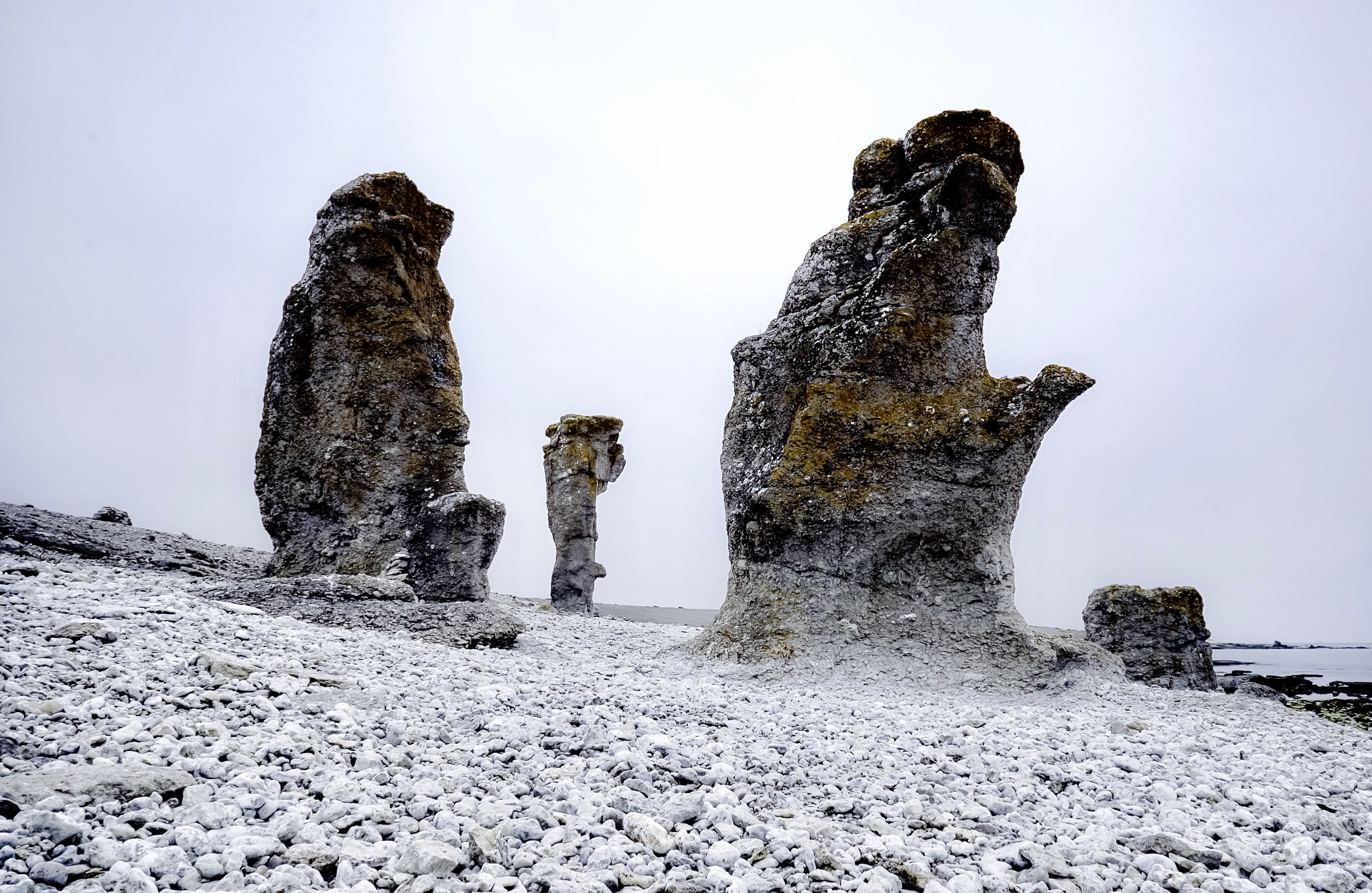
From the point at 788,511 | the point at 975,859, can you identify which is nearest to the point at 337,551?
the point at 788,511

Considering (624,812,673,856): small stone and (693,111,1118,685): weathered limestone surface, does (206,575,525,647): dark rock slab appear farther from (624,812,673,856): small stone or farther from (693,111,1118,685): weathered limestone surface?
(624,812,673,856): small stone

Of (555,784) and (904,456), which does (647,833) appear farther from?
(904,456)

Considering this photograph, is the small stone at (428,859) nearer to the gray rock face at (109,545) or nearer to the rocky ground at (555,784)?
the rocky ground at (555,784)

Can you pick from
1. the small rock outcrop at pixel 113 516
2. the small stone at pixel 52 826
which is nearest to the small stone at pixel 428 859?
the small stone at pixel 52 826

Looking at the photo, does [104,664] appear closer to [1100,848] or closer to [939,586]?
[1100,848]

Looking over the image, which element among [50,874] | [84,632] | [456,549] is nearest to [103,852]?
[50,874]

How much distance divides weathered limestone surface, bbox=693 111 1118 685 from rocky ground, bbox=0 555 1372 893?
85.8 inches

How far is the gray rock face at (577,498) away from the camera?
68.4ft

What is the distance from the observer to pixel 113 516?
48.1 ft

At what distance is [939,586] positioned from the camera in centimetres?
835

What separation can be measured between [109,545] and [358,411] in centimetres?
378

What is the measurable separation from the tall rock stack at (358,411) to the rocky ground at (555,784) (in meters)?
3.89

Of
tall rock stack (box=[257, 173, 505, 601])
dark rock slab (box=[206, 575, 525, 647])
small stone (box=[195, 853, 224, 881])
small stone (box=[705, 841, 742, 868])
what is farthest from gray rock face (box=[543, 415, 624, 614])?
small stone (box=[195, 853, 224, 881])

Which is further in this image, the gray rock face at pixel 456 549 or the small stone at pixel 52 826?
the gray rock face at pixel 456 549
